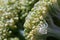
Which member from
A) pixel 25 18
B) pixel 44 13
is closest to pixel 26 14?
pixel 25 18

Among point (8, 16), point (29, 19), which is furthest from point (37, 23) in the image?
point (8, 16)

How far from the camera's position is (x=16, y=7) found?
43.3 inches

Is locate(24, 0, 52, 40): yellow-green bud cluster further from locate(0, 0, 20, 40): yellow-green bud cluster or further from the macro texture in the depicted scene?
locate(0, 0, 20, 40): yellow-green bud cluster

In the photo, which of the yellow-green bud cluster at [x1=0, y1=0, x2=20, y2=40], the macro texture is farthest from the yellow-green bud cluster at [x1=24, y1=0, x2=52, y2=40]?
the yellow-green bud cluster at [x1=0, y1=0, x2=20, y2=40]

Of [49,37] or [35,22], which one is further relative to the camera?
[49,37]

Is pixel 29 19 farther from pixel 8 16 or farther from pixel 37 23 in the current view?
pixel 8 16

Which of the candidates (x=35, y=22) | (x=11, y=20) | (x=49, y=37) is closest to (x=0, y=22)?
(x=11, y=20)

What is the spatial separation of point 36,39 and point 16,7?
0.24 meters

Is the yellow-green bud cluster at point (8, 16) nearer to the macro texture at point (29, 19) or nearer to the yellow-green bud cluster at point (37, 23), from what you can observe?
the macro texture at point (29, 19)

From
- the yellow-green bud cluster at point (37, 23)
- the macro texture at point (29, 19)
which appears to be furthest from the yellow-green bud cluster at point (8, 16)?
the yellow-green bud cluster at point (37, 23)

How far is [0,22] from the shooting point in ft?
3.43

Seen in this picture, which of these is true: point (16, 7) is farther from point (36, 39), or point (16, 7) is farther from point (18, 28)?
point (36, 39)

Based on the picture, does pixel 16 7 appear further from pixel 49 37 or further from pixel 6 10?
pixel 49 37

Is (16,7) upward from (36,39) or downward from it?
upward
